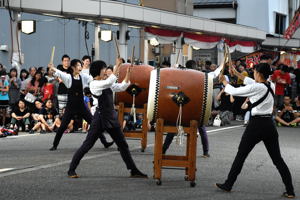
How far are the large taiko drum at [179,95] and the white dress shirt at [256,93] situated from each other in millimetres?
843

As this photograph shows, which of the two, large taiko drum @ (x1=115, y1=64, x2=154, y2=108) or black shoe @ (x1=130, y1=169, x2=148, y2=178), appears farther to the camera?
large taiko drum @ (x1=115, y1=64, x2=154, y2=108)

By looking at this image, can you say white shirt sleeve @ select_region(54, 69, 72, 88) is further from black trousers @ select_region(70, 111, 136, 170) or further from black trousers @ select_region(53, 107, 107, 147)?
black trousers @ select_region(70, 111, 136, 170)

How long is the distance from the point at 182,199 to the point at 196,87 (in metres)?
1.88

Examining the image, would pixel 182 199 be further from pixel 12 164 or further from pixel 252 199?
pixel 12 164

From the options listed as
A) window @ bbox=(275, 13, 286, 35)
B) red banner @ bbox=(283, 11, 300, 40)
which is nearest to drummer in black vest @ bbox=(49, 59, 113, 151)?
red banner @ bbox=(283, 11, 300, 40)

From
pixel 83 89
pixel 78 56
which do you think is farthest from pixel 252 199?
pixel 78 56

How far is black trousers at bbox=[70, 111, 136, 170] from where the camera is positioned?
394 inches

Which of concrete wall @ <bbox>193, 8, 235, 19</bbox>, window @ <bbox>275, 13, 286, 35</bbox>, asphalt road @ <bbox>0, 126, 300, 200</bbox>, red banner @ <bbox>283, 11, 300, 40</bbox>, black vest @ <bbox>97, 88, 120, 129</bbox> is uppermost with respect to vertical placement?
concrete wall @ <bbox>193, 8, 235, 19</bbox>

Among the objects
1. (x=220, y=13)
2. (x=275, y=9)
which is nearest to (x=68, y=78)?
(x=220, y=13)

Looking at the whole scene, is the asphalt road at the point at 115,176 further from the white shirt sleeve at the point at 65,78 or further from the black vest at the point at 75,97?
the white shirt sleeve at the point at 65,78

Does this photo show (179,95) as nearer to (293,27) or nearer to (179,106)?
(179,106)

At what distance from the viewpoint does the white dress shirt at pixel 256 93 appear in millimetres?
8930

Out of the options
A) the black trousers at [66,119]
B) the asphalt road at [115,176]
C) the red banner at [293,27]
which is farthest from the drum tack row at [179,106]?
the red banner at [293,27]

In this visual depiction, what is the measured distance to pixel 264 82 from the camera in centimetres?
914
